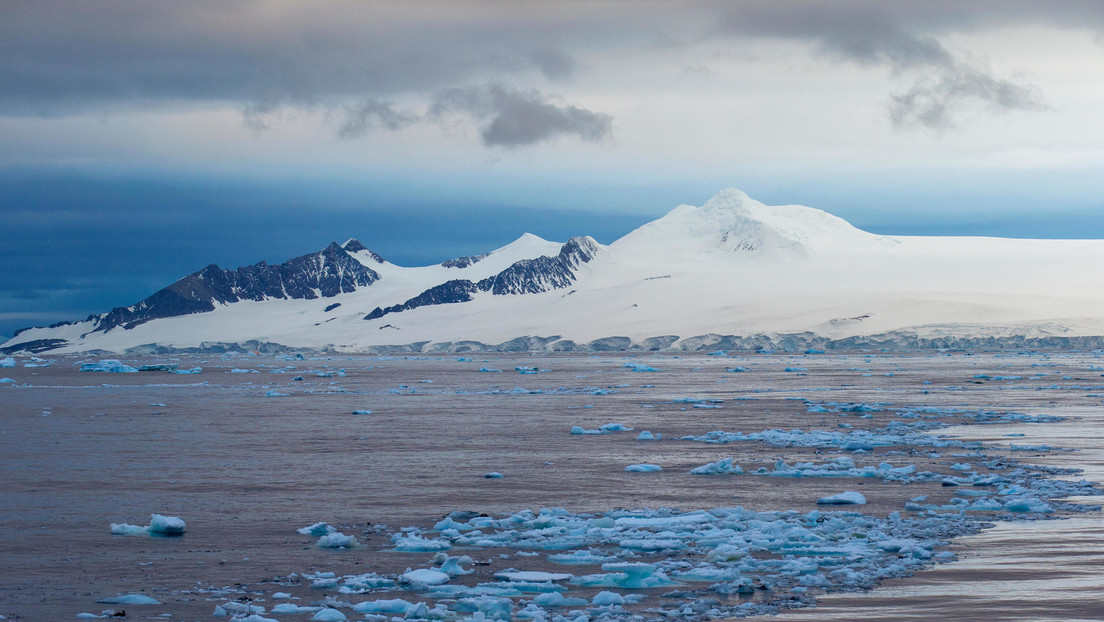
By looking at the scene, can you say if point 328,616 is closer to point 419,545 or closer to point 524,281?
point 419,545

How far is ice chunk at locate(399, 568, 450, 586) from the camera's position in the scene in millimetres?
8383

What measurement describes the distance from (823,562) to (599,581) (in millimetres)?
2096

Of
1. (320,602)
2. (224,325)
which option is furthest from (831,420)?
(224,325)

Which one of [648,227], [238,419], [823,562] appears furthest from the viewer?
[648,227]

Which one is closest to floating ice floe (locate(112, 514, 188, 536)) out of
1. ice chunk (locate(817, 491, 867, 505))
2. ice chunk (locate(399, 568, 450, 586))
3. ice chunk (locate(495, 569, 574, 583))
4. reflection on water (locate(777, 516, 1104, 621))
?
ice chunk (locate(399, 568, 450, 586))

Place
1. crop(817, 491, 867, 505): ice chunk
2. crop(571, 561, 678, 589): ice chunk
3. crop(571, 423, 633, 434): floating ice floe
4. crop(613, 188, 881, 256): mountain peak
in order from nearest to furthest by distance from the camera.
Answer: crop(571, 561, 678, 589): ice chunk < crop(817, 491, 867, 505): ice chunk < crop(571, 423, 633, 434): floating ice floe < crop(613, 188, 881, 256): mountain peak

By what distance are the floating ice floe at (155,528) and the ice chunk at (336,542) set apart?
5.54 ft

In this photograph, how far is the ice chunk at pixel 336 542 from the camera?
987 centimetres

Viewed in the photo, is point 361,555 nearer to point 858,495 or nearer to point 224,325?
point 858,495

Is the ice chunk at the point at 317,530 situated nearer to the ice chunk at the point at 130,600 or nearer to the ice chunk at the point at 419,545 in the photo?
the ice chunk at the point at 419,545

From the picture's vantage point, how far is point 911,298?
10531 centimetres

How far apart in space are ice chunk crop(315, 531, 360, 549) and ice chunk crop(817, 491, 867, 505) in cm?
562

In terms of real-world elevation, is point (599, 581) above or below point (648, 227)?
below

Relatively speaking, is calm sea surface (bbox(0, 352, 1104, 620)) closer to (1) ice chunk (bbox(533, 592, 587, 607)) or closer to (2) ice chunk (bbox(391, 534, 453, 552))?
(2) ice chunk (bbox(391, 534, 453, 552))
